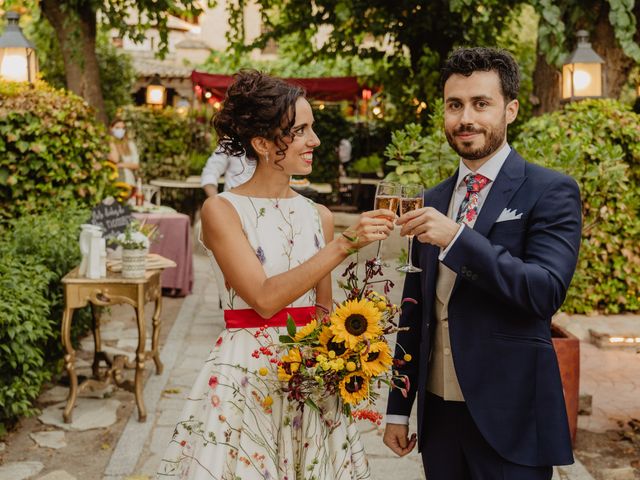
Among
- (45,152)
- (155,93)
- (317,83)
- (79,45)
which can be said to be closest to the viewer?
(45,152)

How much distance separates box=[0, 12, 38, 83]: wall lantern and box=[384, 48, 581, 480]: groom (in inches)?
299

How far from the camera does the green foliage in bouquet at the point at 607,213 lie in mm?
8289

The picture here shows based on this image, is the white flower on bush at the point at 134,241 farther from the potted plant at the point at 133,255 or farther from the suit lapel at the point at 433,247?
the suit lapel at the point at 433,247

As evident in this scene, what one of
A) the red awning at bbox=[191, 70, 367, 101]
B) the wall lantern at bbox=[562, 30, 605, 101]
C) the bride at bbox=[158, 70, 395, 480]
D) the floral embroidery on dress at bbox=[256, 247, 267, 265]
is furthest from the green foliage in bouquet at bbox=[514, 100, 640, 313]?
the red awning at bbox=[191, 70, 367, 101]

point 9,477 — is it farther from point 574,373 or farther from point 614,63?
point 614,63

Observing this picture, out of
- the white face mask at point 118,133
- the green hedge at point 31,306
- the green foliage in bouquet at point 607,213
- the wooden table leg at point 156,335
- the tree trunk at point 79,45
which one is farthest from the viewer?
the white face mask at point 118,133

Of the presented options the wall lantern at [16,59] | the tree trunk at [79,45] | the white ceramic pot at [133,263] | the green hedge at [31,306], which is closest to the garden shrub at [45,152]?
the wall lantern at [16,59]

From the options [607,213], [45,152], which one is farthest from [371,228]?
[607,213]

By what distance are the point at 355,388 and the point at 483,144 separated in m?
0.83

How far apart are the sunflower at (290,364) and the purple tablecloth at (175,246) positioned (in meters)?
7.54

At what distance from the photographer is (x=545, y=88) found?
35.9ft

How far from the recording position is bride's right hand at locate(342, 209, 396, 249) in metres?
2.22

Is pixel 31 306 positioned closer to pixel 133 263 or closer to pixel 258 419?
pixel 133 263

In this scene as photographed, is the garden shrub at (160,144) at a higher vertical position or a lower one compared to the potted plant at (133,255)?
higher
